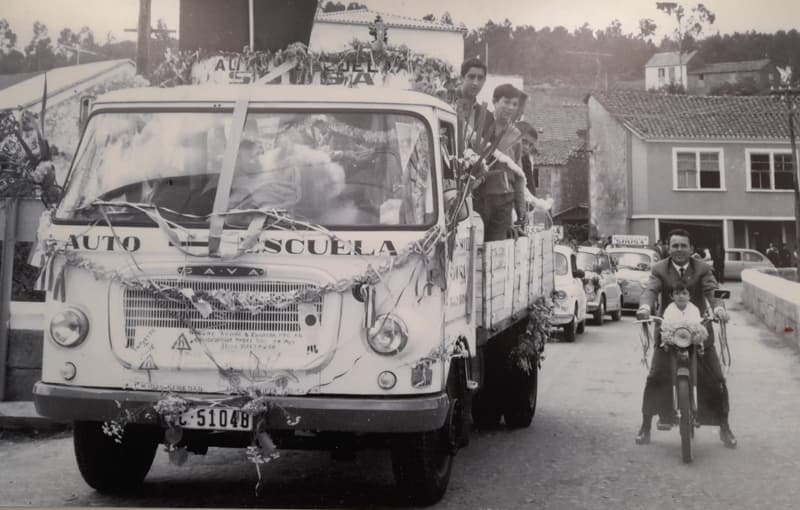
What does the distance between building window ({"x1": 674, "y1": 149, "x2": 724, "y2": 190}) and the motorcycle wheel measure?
2.03 meters

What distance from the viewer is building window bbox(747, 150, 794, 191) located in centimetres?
696

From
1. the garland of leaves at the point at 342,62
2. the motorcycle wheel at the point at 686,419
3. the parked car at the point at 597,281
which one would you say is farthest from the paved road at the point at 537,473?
the parked car at the point at 597,281

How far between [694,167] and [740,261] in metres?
3.57

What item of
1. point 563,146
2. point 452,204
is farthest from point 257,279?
point 563,146

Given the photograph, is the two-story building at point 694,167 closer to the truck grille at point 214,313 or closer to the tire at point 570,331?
the tire at point 570,331

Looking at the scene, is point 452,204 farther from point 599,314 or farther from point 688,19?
point 599,314

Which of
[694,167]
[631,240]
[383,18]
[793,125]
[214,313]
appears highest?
[383,18]

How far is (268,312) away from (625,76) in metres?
3.37

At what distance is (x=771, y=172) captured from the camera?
7.32 meters

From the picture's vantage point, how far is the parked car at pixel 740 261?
31.4 feet

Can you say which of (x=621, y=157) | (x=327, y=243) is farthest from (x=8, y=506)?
(x=621, y=157)

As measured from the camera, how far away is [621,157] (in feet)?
38.6

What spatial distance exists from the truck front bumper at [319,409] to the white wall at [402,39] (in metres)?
2.31

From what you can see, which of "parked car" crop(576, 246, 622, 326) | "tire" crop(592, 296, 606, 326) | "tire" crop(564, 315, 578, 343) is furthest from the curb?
"tire" crop(592, 296, 606, 326)
